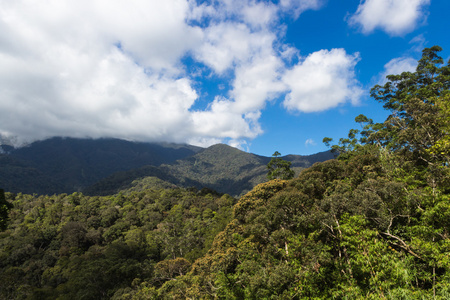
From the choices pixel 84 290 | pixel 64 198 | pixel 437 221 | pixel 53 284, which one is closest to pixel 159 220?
pixel 53 284

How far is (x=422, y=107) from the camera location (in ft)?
59.3

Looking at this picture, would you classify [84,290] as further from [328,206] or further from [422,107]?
[422,107]

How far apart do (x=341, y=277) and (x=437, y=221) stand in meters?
6.25

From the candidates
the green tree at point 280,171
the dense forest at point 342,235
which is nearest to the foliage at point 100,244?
the dense forest at point 342,235

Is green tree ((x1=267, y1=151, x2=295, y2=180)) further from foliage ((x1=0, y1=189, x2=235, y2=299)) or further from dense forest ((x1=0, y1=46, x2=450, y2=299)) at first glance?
foliage ((x1=0, y1=189, x2=235, y2=299))

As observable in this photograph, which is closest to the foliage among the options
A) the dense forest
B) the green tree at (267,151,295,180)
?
the dense forest

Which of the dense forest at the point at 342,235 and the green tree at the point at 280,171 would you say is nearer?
the dense forest at the point at 342,235

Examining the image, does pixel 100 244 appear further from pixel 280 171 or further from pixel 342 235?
pixel 342 235

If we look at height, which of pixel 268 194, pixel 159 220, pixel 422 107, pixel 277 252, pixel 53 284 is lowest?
pixel 53 284

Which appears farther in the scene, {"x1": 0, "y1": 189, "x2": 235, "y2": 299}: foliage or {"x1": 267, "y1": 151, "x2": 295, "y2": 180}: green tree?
{"x1": 267, "y1": 151, "x2": 295, "y2": 180}: green tree

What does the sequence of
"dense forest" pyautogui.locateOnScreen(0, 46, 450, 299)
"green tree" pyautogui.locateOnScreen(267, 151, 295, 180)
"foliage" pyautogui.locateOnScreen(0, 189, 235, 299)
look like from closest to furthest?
"dense forest" pyautogui.locateOnScreen(0, 46, 450, 299)
"foliage" pyautogui.locateOnScreen(0, 189, 235, 299)
"green tree" pyautogui.locateOnScreen(267, 151, 295, 180)

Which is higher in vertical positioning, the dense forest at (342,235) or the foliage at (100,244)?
the dense forest at (342,235)

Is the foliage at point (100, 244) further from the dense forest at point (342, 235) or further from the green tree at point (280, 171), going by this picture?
the green tree at point (280, 171)

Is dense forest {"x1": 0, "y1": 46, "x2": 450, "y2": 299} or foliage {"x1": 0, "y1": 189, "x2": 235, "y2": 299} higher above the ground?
dense forest {"x1": 0, "y1": 46, "x2": 450, "y2": 299}
